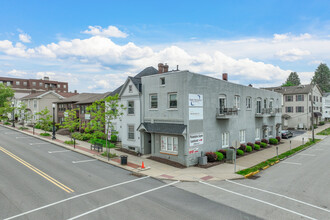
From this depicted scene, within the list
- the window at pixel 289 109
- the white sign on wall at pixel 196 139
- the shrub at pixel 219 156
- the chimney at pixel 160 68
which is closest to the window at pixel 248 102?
the shrub at pixel 219 156

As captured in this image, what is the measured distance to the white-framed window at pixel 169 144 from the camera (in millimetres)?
19625

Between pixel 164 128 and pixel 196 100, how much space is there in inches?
151

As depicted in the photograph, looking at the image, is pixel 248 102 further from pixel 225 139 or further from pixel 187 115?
pixel 187 115

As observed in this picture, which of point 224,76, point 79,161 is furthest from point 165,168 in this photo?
point 224,76

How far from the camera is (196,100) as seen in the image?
A: 19516 mm

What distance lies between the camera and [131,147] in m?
24.1

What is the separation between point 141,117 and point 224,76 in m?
12.5

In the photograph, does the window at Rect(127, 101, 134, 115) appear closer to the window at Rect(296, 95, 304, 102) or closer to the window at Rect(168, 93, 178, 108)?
the window at Rect(168, 93, 178, 108)

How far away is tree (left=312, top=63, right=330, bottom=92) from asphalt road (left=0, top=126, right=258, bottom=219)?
362ft

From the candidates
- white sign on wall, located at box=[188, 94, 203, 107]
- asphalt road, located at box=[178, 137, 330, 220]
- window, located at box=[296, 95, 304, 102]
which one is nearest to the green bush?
asphalt road, located at box=[178, 137, 330, 220]

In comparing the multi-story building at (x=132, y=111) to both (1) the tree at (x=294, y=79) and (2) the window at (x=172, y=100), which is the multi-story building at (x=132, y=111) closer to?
(2) the window at (x=172, y=100)

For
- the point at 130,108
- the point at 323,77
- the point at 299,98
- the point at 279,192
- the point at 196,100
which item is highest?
the point at 323,77

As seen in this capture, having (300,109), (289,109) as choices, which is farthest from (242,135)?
(289,109)

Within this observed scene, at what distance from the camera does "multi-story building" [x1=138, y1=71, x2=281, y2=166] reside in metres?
18.8
